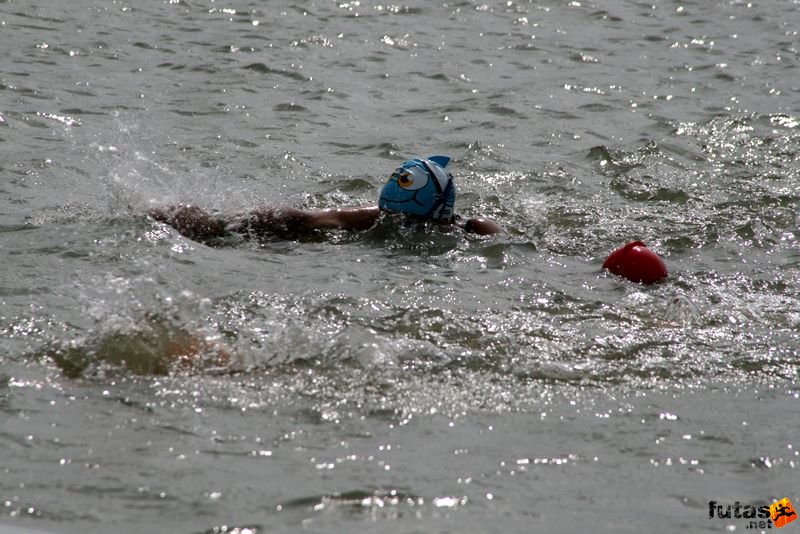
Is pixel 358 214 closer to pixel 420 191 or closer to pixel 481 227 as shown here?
pixel 420 191

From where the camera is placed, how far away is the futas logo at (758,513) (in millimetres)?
3982

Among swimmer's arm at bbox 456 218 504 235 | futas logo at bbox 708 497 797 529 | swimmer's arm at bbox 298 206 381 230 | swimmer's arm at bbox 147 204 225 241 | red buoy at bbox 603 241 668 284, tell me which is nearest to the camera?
futas logo at bbox 708 497 797 529

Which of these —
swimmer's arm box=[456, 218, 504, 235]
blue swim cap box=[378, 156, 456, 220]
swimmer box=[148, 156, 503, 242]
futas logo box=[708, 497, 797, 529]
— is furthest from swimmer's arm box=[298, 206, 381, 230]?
futas logo box=[708, 497, 797, 529]

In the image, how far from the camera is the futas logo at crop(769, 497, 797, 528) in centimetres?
400

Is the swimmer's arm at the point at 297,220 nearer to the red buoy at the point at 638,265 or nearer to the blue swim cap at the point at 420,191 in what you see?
the blue swim cap at the point at 420,191

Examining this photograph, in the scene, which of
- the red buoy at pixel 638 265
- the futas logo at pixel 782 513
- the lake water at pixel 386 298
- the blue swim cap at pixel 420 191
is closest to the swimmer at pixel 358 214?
the blue swim cap at pixel 420 191

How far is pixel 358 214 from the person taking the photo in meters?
8.22

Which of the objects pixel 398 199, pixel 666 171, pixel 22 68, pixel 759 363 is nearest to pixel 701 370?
pixel 759 363

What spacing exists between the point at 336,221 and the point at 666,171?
3.99 metres

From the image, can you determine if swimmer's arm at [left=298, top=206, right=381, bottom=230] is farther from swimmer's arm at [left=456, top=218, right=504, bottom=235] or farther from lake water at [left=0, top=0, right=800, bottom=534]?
swimmer's arm at [left=456, top=218, right=504, bottom=235]

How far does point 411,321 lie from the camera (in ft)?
20.1

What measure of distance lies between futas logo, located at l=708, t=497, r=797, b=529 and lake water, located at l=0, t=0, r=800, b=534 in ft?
0.22

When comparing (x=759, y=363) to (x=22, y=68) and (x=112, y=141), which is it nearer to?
(x=112, y=141)

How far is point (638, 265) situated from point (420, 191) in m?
1.79
